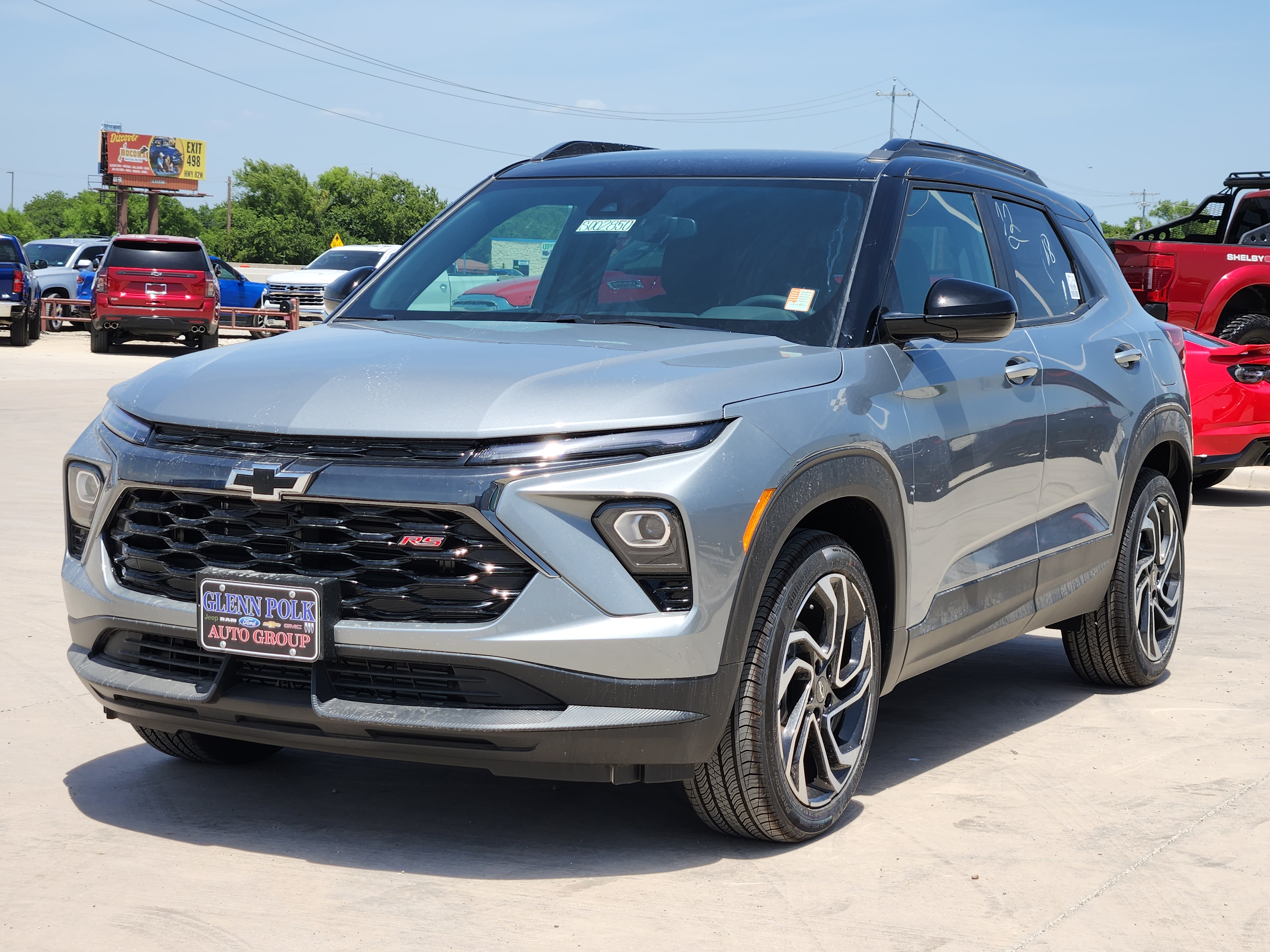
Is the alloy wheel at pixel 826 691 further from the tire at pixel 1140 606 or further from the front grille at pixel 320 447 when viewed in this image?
the tire at pixel 1140 606

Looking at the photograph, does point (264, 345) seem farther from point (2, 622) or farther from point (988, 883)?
point (2, 622)

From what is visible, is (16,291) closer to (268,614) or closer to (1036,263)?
(1036,263)

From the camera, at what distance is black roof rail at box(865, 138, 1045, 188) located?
5.08 m

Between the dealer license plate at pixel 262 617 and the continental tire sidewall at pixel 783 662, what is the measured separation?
43.1 inches

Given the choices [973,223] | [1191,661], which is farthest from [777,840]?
[1191,661]

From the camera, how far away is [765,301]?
182 inches

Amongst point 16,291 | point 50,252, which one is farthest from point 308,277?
point 50,252

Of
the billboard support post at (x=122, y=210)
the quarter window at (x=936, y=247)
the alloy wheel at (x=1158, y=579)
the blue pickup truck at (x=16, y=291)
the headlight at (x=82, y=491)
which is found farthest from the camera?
the billboard support post at (x=122, y=210)

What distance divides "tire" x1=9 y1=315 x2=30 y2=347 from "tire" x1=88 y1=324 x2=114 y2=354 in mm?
1110

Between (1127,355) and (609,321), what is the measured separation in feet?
7.83

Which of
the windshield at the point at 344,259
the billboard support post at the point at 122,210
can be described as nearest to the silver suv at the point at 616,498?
the windshield at the point at 344,259

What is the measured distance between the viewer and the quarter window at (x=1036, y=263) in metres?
5.56

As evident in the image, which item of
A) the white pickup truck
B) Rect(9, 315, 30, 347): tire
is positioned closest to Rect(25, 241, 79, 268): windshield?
the white pickup truck

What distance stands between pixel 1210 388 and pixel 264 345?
9524 mm
